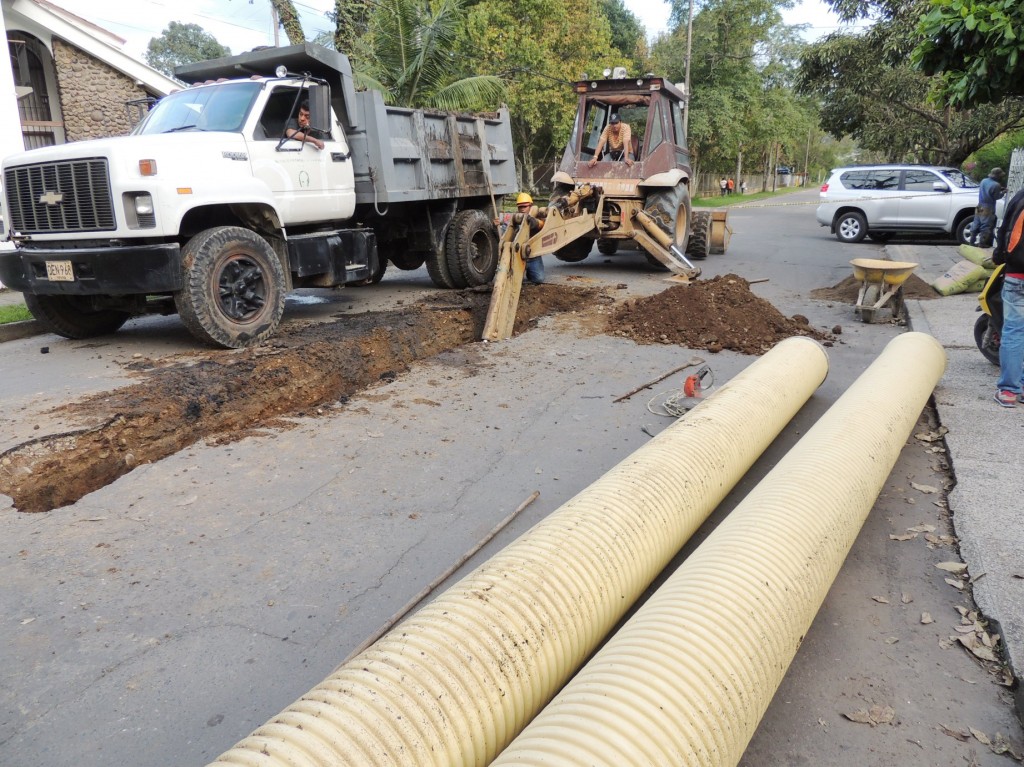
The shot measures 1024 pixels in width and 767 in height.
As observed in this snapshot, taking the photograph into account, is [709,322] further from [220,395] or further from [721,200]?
[721,200]

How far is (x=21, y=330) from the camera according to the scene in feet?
27.9

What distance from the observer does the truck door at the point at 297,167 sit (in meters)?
7.58

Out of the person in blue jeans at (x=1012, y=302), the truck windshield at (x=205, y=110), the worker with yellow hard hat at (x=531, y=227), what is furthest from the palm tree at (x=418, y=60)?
the person in blue jeans at (x=1012, y=302)

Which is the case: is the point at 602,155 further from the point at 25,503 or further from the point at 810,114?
the point at 810,114

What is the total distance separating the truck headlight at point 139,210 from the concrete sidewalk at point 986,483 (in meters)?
6.50

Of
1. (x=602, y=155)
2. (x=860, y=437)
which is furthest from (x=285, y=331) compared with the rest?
(x=602, y=155)

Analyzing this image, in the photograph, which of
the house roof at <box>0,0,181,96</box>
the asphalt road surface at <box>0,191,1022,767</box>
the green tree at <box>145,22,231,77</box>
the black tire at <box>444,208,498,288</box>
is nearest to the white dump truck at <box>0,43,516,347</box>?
the black tire at <box>444,208,498,288</box>

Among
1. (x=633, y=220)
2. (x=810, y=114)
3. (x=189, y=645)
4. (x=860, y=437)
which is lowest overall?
(x=189, y=645)

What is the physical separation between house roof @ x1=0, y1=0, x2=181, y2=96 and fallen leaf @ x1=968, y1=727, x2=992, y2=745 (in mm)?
17340

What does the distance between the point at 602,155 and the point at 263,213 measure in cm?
733

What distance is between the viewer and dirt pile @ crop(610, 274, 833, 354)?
7922mm

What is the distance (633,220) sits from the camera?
456 inches

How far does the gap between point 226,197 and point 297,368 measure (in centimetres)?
192

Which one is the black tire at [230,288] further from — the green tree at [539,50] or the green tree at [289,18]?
the green tree at [539,50]
